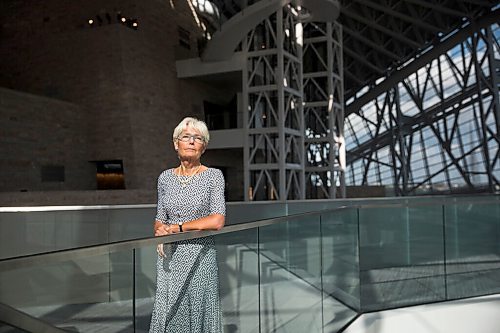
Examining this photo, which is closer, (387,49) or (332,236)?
(332,236)

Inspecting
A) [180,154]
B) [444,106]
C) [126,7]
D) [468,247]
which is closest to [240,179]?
[126,7]

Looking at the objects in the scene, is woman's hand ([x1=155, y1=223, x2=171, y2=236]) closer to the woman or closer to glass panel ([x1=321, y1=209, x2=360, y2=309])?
the woman

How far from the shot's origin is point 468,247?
27.0ft

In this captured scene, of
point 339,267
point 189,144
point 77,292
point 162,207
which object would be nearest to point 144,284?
point 77,292

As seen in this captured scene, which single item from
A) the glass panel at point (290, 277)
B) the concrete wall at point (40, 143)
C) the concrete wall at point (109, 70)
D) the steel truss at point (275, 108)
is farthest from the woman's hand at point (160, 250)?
the steel truss at point (275, 108)

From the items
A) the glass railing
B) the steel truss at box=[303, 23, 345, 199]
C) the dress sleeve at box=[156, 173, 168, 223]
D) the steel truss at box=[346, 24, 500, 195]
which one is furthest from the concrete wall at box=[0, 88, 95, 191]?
the steel truss at box=[346, 24, 500, 195]

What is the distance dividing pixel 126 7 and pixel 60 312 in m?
21.4

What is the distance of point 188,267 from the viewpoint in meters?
2.95

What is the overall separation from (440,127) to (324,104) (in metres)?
11.8

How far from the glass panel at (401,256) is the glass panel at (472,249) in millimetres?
209

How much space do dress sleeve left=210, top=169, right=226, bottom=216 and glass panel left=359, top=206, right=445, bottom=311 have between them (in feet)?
15.9

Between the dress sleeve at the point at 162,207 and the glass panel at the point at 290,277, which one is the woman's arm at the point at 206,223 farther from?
the glass panel at the point at 290,277

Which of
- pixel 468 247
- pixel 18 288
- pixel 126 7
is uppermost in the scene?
pixel 126 7

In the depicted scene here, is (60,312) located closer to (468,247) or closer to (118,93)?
(468,247)
